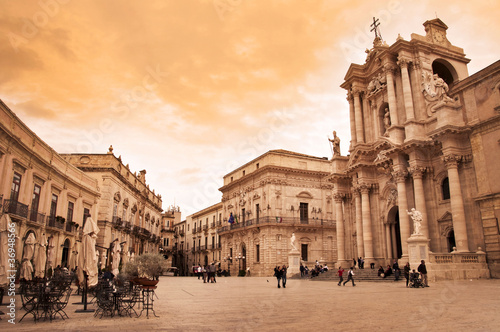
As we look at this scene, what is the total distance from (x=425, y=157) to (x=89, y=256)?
1955cm

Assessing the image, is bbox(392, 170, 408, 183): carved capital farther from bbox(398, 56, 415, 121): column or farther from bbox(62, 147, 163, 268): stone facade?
bbox(62, 147, 163, 268): stone facade

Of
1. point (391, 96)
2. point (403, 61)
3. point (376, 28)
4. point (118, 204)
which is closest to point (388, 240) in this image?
point (391, 96)

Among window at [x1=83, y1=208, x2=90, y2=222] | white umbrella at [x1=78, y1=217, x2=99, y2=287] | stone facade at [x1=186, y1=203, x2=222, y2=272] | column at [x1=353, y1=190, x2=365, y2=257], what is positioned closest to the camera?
white umbrella at [x1=78, y1=217, x2=99, y2=287]

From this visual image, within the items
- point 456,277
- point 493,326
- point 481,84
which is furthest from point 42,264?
point 481,84

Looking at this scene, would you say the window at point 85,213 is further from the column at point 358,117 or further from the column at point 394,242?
the column at point 394,242

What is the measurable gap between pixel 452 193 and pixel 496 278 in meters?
4.46

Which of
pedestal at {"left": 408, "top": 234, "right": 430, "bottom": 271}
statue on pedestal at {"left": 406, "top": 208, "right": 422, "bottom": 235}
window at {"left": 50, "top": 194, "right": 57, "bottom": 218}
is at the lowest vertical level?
pedestal at {"left": 408, "top": 234, "right": 430, "bottom": 271}

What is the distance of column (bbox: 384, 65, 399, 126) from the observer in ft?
80.3

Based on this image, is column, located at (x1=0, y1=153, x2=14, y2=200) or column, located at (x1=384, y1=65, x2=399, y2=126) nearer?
column, located at (x1=0, y1=153, x2=14, y2=200)

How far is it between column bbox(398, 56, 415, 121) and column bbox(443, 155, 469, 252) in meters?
4.03

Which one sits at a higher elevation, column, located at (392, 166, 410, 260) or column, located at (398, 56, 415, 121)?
column, located at (398, 56, 415, 121)

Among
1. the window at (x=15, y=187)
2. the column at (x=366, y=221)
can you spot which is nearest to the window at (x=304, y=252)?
the column at (x=366, y=221)

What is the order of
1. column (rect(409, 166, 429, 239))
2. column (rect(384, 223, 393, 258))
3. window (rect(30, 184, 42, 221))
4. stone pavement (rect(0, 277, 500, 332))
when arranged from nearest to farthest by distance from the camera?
stone pavement (rect(0, 277, 500, 332)) → window (rect(30, 184, 42, 221)) → column (rect(409, 166, 429, 239)) → column (rect(384, 223, 393, 258))

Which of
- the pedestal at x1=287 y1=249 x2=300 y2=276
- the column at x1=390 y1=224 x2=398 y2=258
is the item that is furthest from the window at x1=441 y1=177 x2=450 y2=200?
the pedestal at x1=287 y1=249 x2=300 y2=276
